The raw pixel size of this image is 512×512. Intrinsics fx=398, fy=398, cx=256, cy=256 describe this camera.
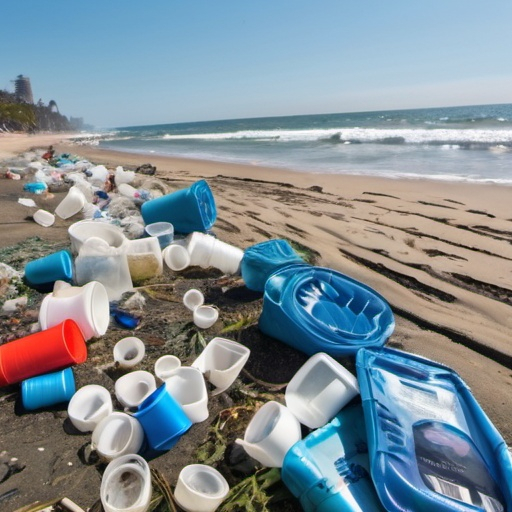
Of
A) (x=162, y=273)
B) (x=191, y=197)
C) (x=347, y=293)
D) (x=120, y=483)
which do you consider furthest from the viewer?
(x=191, y=197)

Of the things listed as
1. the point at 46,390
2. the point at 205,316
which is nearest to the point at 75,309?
the point at 46,390

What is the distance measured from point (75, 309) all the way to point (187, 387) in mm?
898

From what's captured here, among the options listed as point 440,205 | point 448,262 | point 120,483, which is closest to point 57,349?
point 120,483

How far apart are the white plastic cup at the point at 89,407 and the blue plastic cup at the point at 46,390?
0.07 metres

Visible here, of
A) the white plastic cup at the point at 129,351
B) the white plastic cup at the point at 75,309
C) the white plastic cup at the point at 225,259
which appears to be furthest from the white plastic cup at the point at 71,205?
the white plastic cup at the point at 129,351

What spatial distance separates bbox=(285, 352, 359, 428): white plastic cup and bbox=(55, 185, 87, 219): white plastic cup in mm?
3746

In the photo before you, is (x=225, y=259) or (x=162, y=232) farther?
(x=162, y=232)

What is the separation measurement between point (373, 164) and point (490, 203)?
5824 millimetres

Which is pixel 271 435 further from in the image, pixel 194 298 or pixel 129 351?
pixel 194 298

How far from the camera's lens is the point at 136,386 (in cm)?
209

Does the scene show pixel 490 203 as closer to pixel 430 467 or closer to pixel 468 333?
pixel 468 333

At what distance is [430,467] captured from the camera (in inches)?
61.6

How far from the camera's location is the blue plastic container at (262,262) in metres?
2.97

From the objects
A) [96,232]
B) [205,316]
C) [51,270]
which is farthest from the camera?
[96,232]
